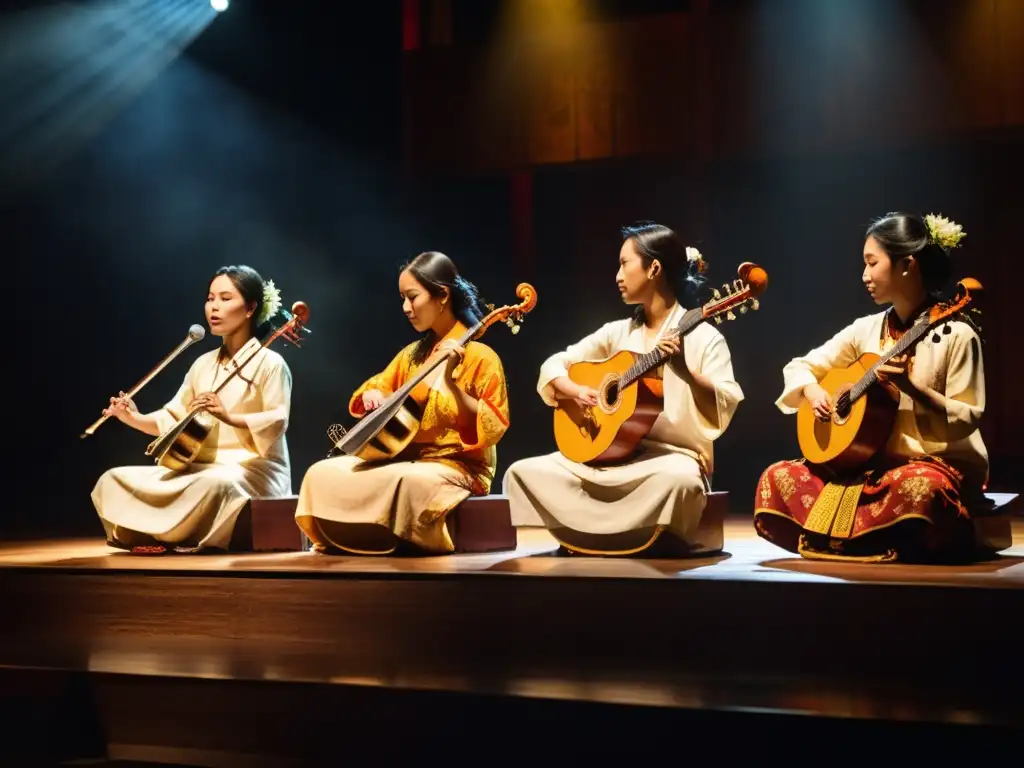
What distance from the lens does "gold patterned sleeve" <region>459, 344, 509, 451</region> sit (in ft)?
15.6

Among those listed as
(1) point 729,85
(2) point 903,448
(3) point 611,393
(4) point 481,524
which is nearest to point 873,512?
(2) point 903,448

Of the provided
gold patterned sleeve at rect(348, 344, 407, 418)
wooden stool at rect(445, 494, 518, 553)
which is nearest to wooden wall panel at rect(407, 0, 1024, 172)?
gold patterned sleeve at rect(348, 344, 407, 418)

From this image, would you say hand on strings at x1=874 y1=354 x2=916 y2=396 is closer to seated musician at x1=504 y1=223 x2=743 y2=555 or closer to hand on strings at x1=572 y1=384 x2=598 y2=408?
seated musician at x1=504 y1=223 x2=743 y2=555

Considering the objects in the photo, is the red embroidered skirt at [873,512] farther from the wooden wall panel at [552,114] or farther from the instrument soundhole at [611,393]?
the wooden wall panel at [552,114]

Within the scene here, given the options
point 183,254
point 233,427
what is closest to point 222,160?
point 183,254

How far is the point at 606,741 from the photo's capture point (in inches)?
137

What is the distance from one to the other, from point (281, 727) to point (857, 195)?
14.4 feet

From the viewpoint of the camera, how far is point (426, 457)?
4824 millimetres

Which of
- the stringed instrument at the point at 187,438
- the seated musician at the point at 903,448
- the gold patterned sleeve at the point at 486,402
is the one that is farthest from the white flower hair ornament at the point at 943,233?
the stringed instrument at the point at 187,438

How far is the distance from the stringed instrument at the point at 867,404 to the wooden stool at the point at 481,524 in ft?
4.14

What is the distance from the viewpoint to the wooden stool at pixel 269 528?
5098 mm

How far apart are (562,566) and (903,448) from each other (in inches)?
47.0

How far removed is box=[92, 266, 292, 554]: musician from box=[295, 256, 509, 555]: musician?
1.35 ft

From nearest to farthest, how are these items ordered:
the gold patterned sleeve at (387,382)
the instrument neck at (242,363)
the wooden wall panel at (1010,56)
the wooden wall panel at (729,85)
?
the gold patterned sleeve at (387,382), the instrument neck at (242,363), the wooden wall panel at (1010,56), the wooden wall panel at (729,85)
